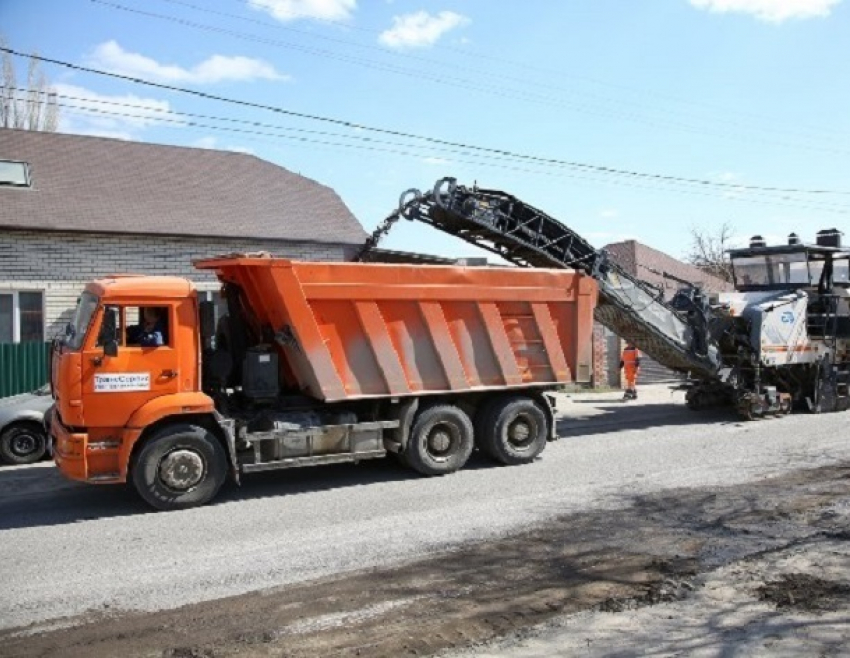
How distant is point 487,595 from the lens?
551cm

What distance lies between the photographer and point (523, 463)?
10.8m

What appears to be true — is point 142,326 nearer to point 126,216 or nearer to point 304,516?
point 304,516

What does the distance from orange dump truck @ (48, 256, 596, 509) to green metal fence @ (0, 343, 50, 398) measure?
6.49m

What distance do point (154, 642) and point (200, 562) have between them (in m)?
1.68

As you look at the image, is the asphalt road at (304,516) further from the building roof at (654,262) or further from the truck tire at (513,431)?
the building roof at (654,262)

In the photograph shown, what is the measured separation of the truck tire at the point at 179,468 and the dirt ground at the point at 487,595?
3069mm

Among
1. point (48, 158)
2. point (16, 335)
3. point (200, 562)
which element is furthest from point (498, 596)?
point (48, 158)

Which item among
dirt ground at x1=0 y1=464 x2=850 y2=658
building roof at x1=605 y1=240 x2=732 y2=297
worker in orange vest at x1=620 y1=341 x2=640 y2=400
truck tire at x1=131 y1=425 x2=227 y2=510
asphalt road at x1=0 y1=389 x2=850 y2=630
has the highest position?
building roof at x1=605 y1=240 x2=732 y2=297

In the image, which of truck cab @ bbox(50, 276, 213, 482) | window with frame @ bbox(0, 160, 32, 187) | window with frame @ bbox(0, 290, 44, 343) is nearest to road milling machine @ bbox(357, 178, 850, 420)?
truck cab @ bbox(50, 276, 213, 482)

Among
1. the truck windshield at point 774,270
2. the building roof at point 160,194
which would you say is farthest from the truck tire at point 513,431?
the building roof at point 160,194

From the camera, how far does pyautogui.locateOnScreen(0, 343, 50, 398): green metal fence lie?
14.7m

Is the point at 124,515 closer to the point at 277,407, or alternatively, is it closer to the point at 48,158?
the point at 277,407

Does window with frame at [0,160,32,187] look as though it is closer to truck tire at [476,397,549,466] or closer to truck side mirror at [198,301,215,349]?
truck side mirror at [198,301,215,349]

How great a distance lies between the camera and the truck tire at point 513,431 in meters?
10.6
